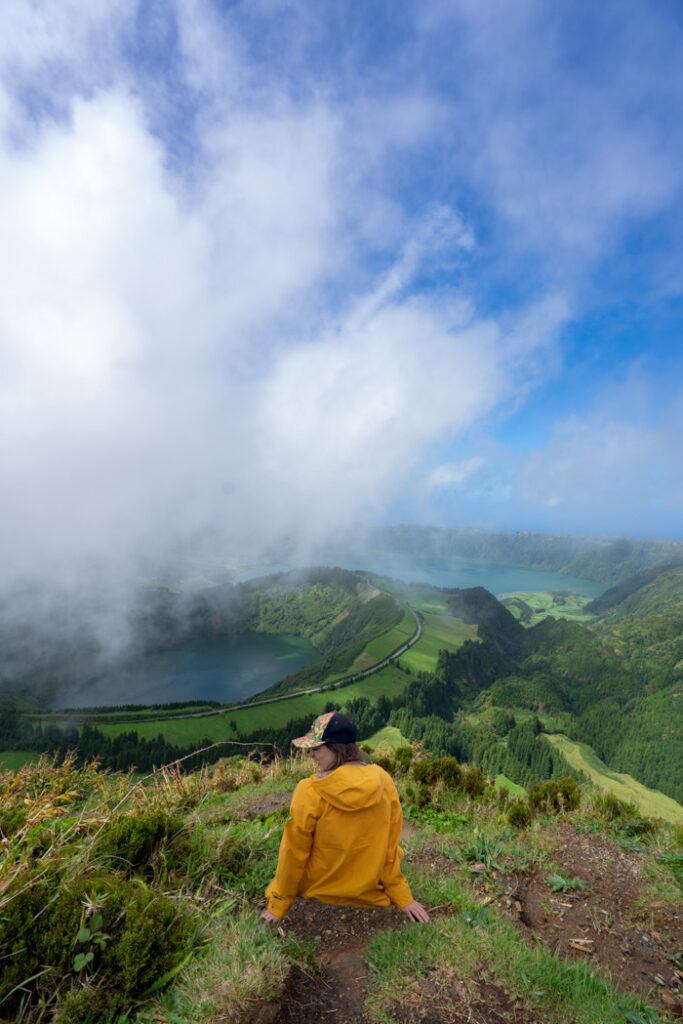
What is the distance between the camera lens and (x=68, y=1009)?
109 inches

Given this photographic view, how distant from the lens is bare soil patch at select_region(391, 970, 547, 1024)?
3178 millimetres

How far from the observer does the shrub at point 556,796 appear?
30.2 feet

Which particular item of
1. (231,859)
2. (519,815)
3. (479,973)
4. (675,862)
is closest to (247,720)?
(519,815)

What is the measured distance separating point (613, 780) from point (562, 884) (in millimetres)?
112003

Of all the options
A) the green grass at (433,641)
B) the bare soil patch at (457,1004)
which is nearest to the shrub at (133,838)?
the bare soil patch at (457,1004)

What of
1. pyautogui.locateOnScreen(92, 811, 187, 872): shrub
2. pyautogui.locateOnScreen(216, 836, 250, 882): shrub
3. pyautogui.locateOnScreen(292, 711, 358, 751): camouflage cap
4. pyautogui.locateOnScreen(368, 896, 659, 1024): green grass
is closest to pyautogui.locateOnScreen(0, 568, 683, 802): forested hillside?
pyautogui.locateOnScreen(216, 836, 250, 882): shrub

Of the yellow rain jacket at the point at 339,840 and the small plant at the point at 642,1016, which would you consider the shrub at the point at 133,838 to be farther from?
the small plant at the point at 642,1016

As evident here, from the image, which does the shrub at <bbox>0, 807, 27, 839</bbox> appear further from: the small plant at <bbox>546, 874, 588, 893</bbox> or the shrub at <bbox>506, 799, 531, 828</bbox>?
the shrub at <bbox>506, 799, 531, 828</bbox>

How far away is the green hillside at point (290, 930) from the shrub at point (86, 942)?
13mm

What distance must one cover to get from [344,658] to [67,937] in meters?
156

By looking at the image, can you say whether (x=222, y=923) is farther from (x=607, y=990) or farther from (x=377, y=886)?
(x=607, y=990)

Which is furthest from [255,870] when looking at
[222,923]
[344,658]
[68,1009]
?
[344,658]

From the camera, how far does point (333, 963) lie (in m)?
3.83

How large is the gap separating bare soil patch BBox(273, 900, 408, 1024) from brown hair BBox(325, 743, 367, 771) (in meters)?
1.57
